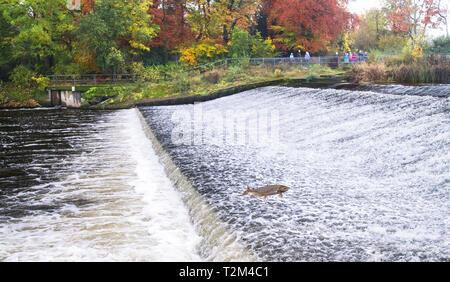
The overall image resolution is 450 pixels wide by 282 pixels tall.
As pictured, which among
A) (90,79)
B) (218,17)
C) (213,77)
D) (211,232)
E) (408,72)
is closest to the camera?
(211,232)

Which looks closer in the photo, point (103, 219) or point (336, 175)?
point (103, 219)

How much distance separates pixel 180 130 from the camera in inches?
546

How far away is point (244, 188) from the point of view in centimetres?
725

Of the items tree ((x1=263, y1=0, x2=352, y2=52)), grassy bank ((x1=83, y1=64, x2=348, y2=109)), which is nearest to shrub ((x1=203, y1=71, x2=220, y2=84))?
grassy bank ((x1=83, y1=64, x2=348, y2=109))

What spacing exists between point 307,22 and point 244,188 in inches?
1151

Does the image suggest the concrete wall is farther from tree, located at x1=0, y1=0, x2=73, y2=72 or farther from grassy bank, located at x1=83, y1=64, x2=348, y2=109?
tree, located at x1=0, y1=0, x2=73, y2=72

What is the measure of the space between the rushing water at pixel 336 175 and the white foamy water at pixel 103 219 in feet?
2.32

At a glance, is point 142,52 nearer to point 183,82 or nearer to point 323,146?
point 183,82

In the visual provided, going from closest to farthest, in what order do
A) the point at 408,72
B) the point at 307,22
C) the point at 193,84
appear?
the point at 408,72 → the point at 193,84 → the point at 307,22

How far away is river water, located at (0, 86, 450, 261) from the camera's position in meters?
5.25

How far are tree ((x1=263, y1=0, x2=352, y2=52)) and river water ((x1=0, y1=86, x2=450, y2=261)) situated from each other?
21063 mm

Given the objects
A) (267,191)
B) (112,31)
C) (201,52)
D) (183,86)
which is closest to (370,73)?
(183,86)

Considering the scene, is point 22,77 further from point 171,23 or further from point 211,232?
point 211,232

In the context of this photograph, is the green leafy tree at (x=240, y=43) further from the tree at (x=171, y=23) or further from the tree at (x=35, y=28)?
the tree at (x=35, y=28)
